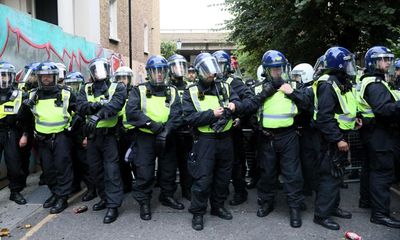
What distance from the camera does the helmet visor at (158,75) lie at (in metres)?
5.27

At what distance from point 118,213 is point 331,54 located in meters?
3.47

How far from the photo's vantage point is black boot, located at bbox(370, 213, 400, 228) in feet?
15.8

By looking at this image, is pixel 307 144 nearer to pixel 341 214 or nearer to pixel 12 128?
pixel 341 214

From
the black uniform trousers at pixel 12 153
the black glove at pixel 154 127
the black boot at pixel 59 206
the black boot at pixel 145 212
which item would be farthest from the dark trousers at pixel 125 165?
the black uniform trousers at pixel 12 153

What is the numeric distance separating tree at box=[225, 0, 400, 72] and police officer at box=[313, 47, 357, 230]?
4.54 metres

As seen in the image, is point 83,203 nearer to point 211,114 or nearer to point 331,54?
point 211,114

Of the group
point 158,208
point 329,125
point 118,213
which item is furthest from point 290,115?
point 118,213

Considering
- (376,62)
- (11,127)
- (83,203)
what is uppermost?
(376,62)

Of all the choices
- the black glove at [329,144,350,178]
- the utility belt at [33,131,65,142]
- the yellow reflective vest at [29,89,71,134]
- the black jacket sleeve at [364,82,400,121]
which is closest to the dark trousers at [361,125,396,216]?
the black jacket sleeve at [364,82,400,121]

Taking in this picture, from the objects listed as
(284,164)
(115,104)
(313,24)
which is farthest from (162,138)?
(313,24)

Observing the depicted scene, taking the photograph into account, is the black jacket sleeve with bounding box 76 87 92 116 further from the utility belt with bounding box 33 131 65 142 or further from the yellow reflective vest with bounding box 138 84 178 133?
the yellow reflective vest with bounding box 138 84 178 133

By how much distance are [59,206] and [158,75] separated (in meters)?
2.31

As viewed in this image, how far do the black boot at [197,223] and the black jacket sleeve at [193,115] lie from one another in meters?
1.15

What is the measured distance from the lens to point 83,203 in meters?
6.04
